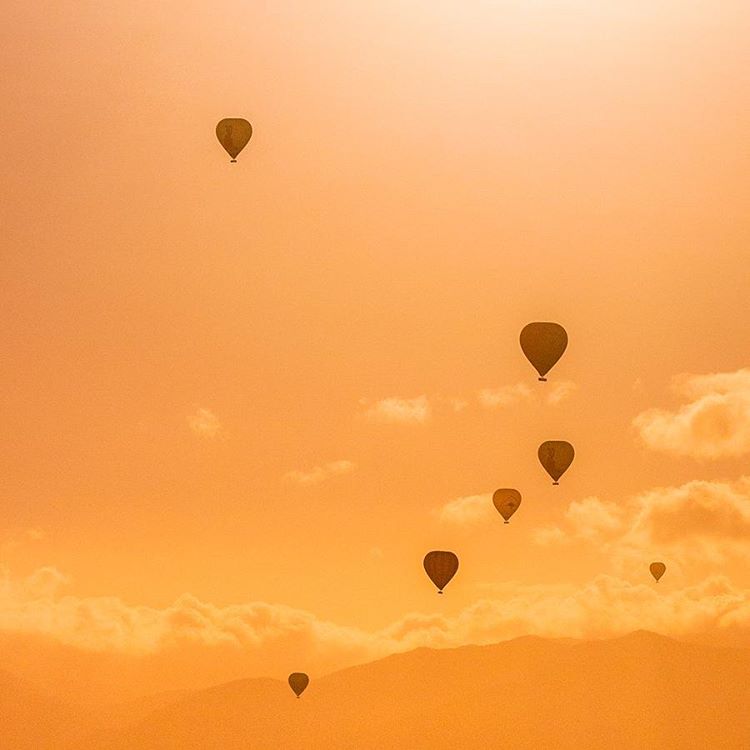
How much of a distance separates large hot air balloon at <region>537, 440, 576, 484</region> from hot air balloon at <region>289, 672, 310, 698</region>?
5.13ft

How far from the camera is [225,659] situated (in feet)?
22.4

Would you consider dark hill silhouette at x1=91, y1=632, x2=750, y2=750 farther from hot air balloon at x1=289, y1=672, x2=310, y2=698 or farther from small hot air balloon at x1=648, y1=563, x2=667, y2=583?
small hot air balloon at x1=648, y1=563, x2=667, y2=583

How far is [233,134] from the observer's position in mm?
7156

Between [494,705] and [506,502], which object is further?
[506,502]

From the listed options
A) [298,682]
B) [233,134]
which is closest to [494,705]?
[298,682]

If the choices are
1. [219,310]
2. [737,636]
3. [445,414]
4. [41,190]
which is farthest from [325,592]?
[41,190]

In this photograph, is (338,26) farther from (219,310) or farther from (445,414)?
(445,414)

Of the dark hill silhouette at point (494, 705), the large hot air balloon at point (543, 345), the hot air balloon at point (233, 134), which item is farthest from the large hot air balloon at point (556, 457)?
the hot air balloon at point (233, 134)

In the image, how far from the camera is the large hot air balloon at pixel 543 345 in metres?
7.04

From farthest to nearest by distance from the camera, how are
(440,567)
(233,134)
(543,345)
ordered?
(233,134), (543,345), (440,567)

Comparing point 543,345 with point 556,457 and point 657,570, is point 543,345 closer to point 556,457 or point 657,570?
point 556,457

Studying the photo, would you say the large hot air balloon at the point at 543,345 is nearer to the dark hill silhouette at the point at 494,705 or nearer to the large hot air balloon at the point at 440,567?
the large hot air balloon at the point at 440,567

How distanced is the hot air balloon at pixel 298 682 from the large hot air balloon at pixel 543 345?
1.89m

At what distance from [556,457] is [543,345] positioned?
564 millimetres
